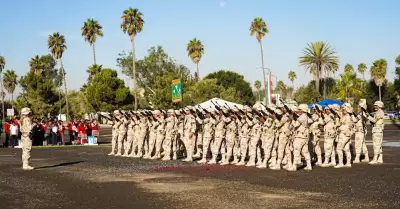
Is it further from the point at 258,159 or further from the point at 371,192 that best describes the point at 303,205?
the point at 258,159

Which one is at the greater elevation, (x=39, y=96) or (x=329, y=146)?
(x=39, y=96)

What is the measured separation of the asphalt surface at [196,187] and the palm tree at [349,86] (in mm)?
50039

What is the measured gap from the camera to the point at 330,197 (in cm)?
1003

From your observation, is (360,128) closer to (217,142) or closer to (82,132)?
(217,142)

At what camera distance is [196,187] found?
11820 mm

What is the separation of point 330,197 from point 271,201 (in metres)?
1.26

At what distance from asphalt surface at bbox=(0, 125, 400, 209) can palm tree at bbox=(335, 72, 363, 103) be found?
50039mm

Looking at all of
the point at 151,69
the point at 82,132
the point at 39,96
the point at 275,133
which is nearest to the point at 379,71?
the point at 151,69

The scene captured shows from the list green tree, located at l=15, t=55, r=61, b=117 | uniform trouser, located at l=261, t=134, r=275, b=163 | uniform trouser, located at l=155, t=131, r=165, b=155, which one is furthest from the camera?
green tree, located at l=15, t=55, r=61, b=117

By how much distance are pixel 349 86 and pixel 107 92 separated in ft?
103

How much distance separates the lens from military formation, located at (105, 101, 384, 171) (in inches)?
606

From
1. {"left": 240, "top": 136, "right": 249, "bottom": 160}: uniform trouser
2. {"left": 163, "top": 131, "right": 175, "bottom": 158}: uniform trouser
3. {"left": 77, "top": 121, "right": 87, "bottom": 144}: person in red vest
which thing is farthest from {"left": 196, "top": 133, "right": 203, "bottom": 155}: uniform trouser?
{"left": 77, "top": 121, "right": 87, "bottom": 144}: person in red vest

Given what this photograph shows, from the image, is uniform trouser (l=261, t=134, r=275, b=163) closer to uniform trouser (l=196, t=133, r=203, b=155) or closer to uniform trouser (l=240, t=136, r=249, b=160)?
uniform trouser (l=240, t=136, r=249, b=160)

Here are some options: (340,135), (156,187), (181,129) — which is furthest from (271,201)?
(181,129)
